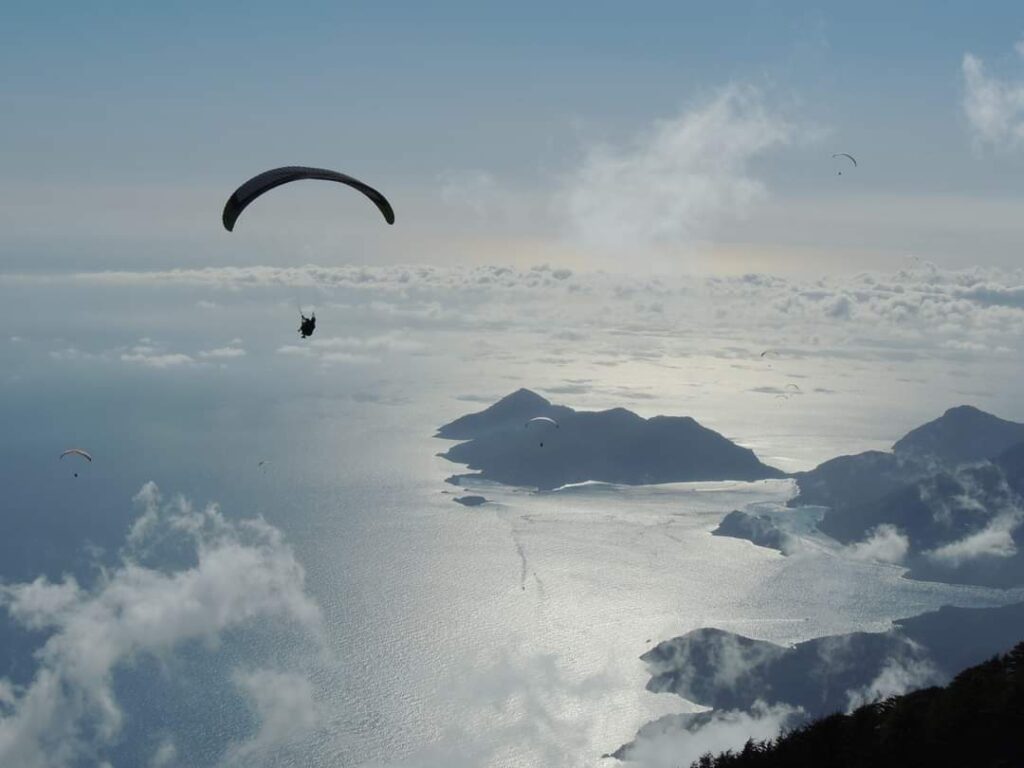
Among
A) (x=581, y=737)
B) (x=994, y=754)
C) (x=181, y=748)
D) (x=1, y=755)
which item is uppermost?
(x=994, y=754)

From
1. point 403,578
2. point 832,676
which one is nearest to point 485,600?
point 403,578

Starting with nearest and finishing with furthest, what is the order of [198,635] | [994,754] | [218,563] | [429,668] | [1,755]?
[994,754]
[1,755]
[429,668]
[198,635]
[218,563]

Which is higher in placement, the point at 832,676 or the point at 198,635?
the point at 832,676

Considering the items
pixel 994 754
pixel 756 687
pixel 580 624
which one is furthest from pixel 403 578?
pixel 994 754

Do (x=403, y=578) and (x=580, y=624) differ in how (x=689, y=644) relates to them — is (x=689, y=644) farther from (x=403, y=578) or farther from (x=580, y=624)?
(x=403, y=578)

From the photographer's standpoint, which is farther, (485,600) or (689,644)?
(485,600)

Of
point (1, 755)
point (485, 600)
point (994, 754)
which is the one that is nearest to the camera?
point (994, 754)

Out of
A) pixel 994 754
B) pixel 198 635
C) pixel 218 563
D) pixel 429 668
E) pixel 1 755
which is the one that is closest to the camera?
pixel 994 754

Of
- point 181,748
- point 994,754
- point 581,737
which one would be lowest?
point 181,748

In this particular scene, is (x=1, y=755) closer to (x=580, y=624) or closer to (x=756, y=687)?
(x=580, y=624)
